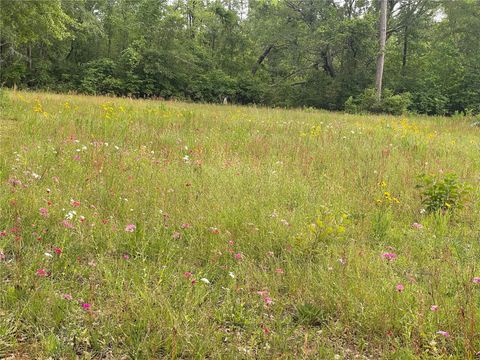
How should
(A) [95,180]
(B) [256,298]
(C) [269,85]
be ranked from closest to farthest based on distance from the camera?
(B) [256,298], (A) [95,180], (C) [269,85]

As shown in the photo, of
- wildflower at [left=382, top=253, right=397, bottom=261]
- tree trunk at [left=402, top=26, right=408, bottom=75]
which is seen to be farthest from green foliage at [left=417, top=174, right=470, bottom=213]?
tree trunk at [left=402, top=26, right=408, bottom=75]

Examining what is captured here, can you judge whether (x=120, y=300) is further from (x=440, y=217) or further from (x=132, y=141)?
(x=132, y=141)

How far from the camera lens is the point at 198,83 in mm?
27984

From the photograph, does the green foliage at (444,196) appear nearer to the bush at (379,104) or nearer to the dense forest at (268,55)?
the bush at (379,104)

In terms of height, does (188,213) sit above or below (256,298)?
above

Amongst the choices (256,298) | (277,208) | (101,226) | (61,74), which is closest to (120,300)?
(256,298)

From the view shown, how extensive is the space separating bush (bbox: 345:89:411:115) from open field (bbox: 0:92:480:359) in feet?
46.7

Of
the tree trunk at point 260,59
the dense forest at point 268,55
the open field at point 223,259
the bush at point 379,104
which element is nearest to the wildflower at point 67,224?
the open field at point 223,259

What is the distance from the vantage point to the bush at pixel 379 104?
Result: 1917 centimetres

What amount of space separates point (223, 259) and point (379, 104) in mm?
18465

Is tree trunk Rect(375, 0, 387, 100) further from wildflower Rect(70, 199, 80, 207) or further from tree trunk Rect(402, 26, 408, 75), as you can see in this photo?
wildflower Rect(70, 199, 80, 207)

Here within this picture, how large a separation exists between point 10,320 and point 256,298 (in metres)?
1.43

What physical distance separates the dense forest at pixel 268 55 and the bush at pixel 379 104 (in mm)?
180

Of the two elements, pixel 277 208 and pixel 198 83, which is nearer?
pixel 277 208
